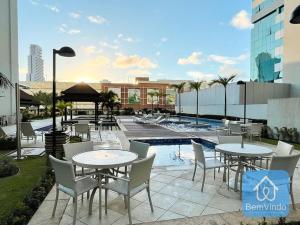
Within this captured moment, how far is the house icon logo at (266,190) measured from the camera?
2963 millimetres

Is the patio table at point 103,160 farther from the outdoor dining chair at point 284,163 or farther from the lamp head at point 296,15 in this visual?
the lamp head at point 296,15

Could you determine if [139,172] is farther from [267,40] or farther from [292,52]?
[267,40]

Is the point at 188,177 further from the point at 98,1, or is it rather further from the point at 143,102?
the point at 143,102

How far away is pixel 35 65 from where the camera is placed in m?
74.7

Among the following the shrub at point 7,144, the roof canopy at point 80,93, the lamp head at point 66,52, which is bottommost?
the shrub at point 7,144

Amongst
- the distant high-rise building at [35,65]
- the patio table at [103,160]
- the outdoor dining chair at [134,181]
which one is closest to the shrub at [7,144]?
the patio table at [103,160]

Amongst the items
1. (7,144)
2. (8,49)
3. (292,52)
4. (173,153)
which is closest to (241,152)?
(173,153)

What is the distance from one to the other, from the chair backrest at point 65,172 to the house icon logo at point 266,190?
2441mm

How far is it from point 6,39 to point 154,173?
1773 centimetres

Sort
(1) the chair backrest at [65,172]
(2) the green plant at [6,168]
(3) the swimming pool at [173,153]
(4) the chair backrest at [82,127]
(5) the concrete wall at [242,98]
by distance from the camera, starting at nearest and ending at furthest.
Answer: (1) the chair backrest at [65,172]
(2) the green plant at [6,168]
(3) the swimming pool at [173,153]
(4) the chair backrest at [82,127]
(5) the concrete wall at [242,98]

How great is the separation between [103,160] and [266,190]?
227 centimetres

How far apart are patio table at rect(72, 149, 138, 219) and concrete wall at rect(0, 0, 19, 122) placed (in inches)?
599

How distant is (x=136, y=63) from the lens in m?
42.0

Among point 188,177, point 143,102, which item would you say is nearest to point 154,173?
point 188,177
